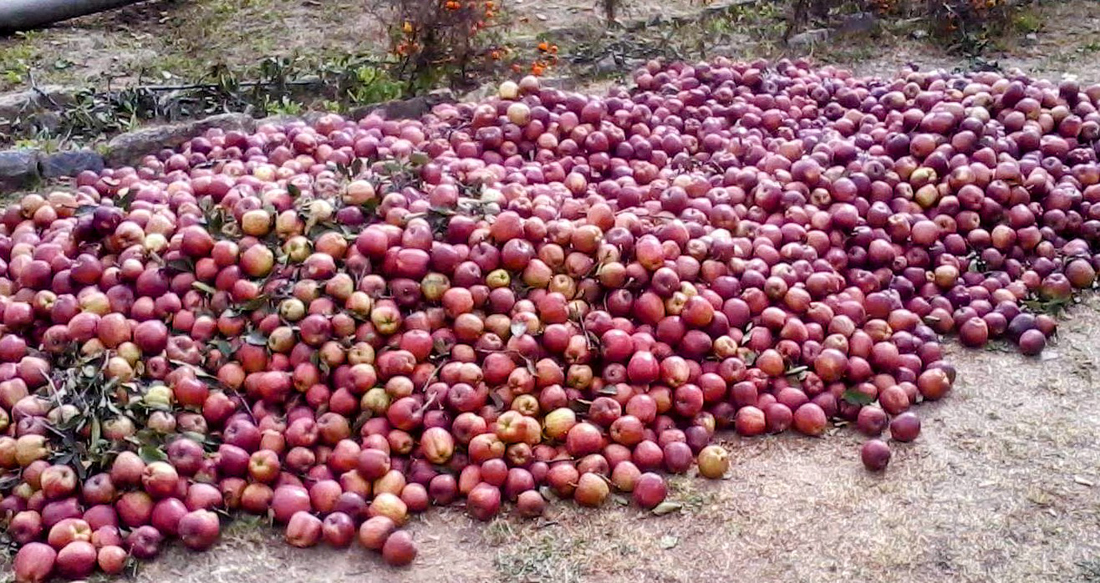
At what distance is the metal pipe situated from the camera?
7.22m

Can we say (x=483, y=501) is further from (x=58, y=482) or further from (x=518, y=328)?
(x=58, y=482)

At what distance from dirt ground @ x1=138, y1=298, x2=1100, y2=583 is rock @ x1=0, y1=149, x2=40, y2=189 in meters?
2.84

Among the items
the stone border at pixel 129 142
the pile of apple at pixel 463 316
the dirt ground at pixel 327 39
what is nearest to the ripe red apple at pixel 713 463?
the pile of apple at pixel 463 316

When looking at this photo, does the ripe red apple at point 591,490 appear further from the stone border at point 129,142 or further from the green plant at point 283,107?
the green plant at point 283,107

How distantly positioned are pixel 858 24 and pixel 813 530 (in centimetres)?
572

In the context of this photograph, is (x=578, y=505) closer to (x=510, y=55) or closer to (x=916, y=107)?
(x=916, y=107)

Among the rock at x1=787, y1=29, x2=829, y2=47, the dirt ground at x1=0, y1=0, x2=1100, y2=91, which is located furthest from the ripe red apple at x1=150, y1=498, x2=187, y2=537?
the rock at x1=787, y1=29, x2=829, y2=47

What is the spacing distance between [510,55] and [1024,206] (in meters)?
3.67

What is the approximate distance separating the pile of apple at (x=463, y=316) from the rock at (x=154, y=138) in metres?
0.46

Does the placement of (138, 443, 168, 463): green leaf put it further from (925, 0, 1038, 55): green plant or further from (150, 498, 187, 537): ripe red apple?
(925, 0, 1038, 55): green plant

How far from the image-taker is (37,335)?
136 inches

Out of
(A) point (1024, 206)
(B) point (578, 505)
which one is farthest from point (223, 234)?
(A) point (1024, 206)

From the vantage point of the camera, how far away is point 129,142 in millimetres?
5074

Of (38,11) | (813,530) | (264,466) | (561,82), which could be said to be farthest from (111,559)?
(38,11)
